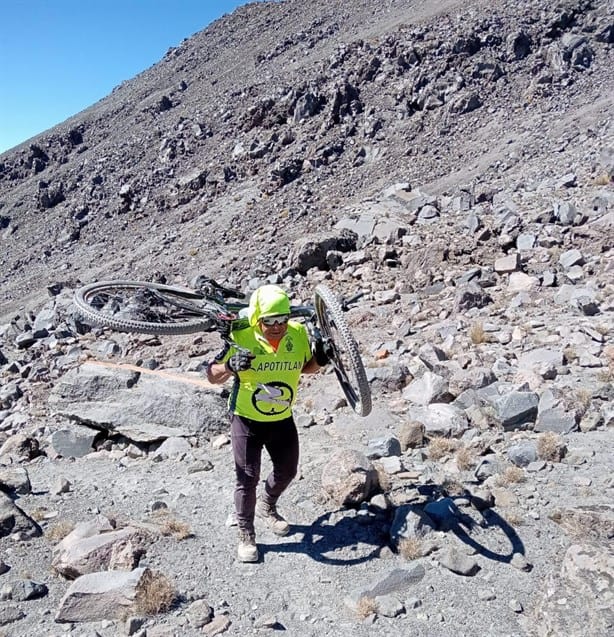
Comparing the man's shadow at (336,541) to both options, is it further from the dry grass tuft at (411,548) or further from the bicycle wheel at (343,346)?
the bicycle wheel at (343,346)

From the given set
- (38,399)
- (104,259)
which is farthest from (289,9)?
(38,399)

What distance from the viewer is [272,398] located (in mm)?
4363

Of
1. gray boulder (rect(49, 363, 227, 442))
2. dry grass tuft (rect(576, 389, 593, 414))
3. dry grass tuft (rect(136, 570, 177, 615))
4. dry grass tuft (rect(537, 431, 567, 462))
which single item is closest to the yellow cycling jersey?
dry grass tuft (rect(136, 570, 177, 615))

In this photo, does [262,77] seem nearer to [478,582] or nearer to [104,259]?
[104,259]

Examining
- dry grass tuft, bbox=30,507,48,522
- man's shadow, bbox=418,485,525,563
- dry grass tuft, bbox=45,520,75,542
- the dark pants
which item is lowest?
man's shadow, bbox=418,485,525,563

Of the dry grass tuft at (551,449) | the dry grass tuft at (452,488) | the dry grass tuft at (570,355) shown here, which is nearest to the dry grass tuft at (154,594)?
the dry grass tuft at (452,488)

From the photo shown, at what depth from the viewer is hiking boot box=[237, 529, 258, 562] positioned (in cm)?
442

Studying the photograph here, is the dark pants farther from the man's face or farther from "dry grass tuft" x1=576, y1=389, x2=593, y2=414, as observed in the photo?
"dry grass tuft" x1=576, y1=389, x2=593, y2=414

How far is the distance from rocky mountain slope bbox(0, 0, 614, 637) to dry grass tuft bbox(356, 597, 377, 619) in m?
0.01

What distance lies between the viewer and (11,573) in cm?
435

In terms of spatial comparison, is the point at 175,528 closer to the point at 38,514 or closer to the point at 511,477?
the point at 38,514

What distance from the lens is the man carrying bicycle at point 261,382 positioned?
4.21 metres

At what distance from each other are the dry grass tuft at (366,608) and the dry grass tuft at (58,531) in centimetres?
262

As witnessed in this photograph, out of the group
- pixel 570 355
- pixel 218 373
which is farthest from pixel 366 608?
pixel 570 355
